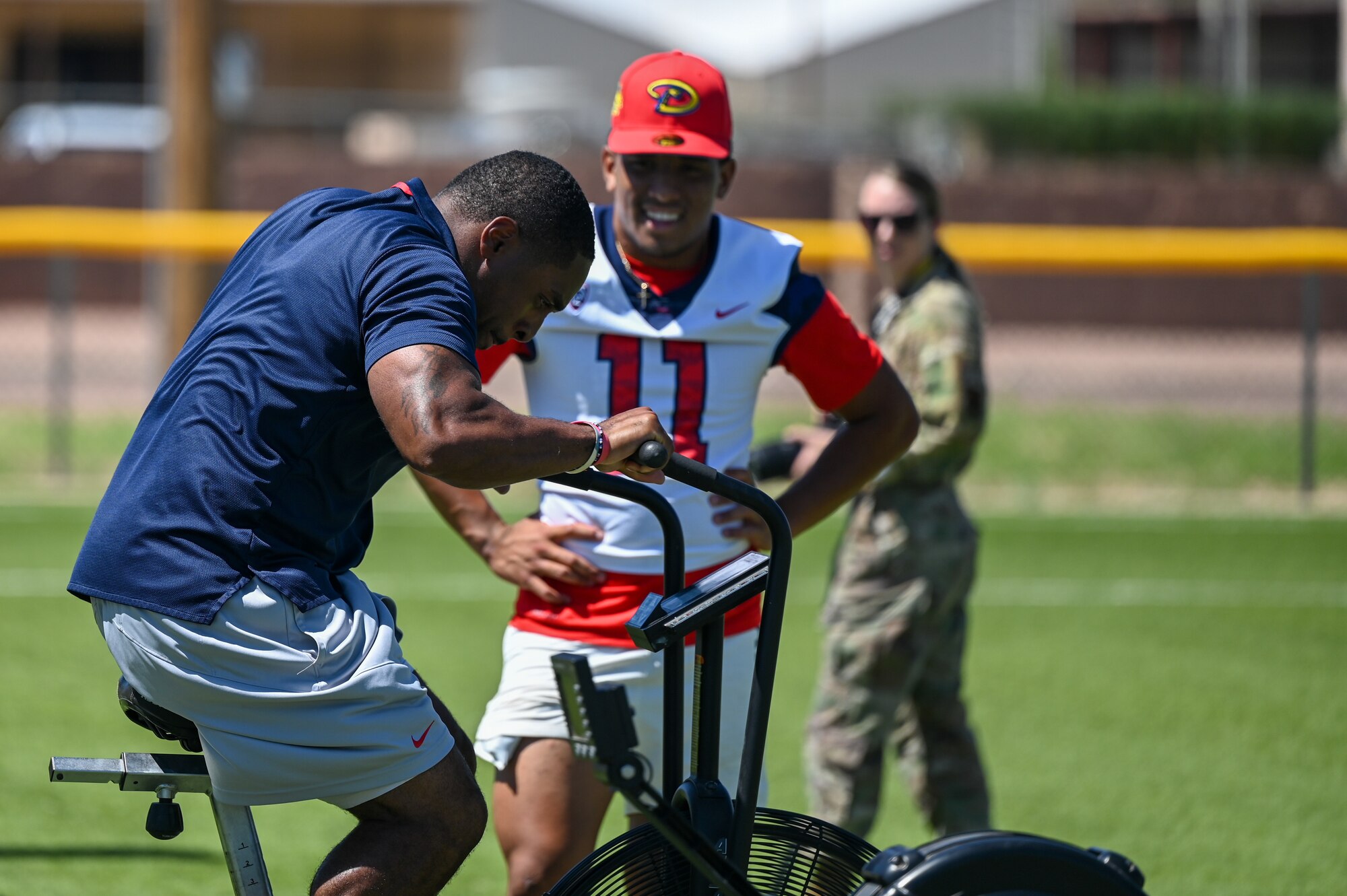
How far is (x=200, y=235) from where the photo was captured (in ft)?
39.0

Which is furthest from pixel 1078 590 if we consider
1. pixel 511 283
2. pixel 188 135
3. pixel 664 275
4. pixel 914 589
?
pixel 188 135

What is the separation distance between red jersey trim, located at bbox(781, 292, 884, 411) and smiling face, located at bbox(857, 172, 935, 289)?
52.9 inches

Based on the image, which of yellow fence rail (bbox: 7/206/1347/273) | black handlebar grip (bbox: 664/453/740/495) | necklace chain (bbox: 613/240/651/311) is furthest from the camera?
yellow fence rail (bbox: 7/206/1347/273)

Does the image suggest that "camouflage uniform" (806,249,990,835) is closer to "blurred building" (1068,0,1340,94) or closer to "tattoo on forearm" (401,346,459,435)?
"tattoo on forearm" (401,346,459,435)

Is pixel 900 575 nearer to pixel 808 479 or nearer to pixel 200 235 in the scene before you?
pixel 808 479

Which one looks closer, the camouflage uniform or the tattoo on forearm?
the tattoo on forearm

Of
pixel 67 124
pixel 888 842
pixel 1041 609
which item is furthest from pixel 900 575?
pixel 67 124

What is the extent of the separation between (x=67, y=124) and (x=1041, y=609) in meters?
26.4

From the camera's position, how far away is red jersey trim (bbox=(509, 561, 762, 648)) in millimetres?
3756

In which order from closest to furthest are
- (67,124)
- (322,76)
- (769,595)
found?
(769,595), (67,124), (322,76)

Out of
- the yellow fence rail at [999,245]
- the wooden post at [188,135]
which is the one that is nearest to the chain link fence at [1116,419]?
the yellow fence rail at [999,245]

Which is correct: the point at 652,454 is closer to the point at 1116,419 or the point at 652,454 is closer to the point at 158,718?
the point at 158,718

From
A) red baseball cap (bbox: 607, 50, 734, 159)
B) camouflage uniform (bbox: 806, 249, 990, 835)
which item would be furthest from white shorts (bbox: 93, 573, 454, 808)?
camouflage uniform (bbox: 806, 249, 990, 835)

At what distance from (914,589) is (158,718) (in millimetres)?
2754
